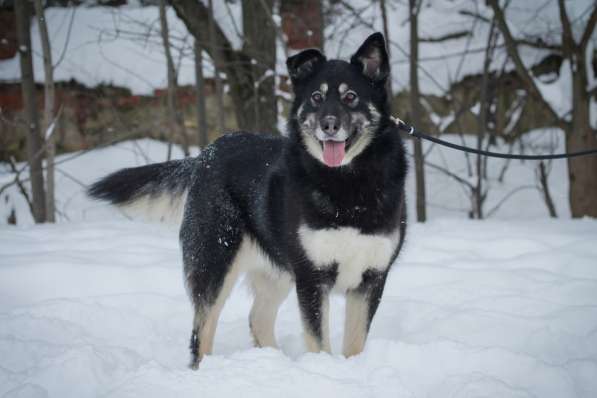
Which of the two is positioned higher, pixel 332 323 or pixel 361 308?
pixel 361 308

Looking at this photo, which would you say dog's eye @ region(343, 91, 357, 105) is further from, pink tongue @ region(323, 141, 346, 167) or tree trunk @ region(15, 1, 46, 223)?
tree trunk @ region(15, 1, 46, 223)

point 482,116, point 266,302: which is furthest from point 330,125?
point 482,116

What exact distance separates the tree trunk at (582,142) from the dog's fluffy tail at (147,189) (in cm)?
518

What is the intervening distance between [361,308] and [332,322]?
3.40ft

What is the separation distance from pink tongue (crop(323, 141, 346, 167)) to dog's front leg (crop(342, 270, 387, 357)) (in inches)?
25.2

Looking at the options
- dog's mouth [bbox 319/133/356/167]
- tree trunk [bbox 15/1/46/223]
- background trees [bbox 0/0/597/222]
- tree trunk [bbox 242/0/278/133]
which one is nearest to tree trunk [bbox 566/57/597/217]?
background trees [bbox 0/0/597/222]

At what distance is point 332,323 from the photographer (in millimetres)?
4352

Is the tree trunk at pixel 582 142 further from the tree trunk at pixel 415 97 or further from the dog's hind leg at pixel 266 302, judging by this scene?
the dog's hind leg at pixel 266 302

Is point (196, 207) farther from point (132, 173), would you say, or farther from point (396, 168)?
point (396, 168)

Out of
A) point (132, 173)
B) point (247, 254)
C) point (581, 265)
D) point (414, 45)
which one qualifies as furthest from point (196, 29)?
point (581, 265)

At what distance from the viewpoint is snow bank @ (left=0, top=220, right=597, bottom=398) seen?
8.76ft

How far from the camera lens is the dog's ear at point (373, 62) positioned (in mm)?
3367

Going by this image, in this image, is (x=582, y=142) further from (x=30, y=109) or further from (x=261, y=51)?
(x=30, y=109)

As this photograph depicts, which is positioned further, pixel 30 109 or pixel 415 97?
pixel 415 97
